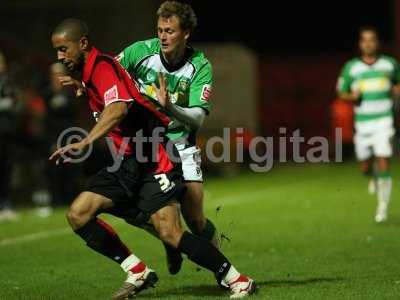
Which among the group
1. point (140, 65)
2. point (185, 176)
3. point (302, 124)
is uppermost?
point (140, 65)

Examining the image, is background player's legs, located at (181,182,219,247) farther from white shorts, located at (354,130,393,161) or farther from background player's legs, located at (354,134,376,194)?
background player's legs, located at (354,134,376,194)

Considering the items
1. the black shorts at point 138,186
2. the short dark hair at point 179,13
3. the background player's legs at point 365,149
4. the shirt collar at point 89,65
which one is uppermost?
the short dark hair at point 179,13

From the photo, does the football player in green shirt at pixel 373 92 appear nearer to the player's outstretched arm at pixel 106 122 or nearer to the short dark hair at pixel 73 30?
the short dark hair at pixel 73 30

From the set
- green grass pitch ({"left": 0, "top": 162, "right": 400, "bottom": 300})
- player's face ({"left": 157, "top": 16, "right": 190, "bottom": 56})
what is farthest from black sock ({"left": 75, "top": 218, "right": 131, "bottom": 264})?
player's face ({"left": 157, "top": 16, "right": 190, "bottom": 56})

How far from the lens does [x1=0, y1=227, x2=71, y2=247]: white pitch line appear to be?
494 inches

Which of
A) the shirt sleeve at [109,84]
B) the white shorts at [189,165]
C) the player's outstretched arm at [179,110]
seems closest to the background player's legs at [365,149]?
the white shorts at [189,165]

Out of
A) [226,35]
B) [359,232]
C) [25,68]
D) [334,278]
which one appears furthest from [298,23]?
[334,278]

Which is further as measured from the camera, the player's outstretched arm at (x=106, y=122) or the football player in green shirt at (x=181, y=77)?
the football player in green shirt at (x=181, y=77)

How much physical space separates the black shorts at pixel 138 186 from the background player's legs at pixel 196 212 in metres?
0.62

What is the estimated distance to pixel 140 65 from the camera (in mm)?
8688

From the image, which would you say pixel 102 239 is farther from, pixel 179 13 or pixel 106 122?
pixel 179 13

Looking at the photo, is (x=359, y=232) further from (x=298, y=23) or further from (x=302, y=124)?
(x=298, y=23)

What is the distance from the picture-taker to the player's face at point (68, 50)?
7.79m

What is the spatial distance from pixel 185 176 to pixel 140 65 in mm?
951
